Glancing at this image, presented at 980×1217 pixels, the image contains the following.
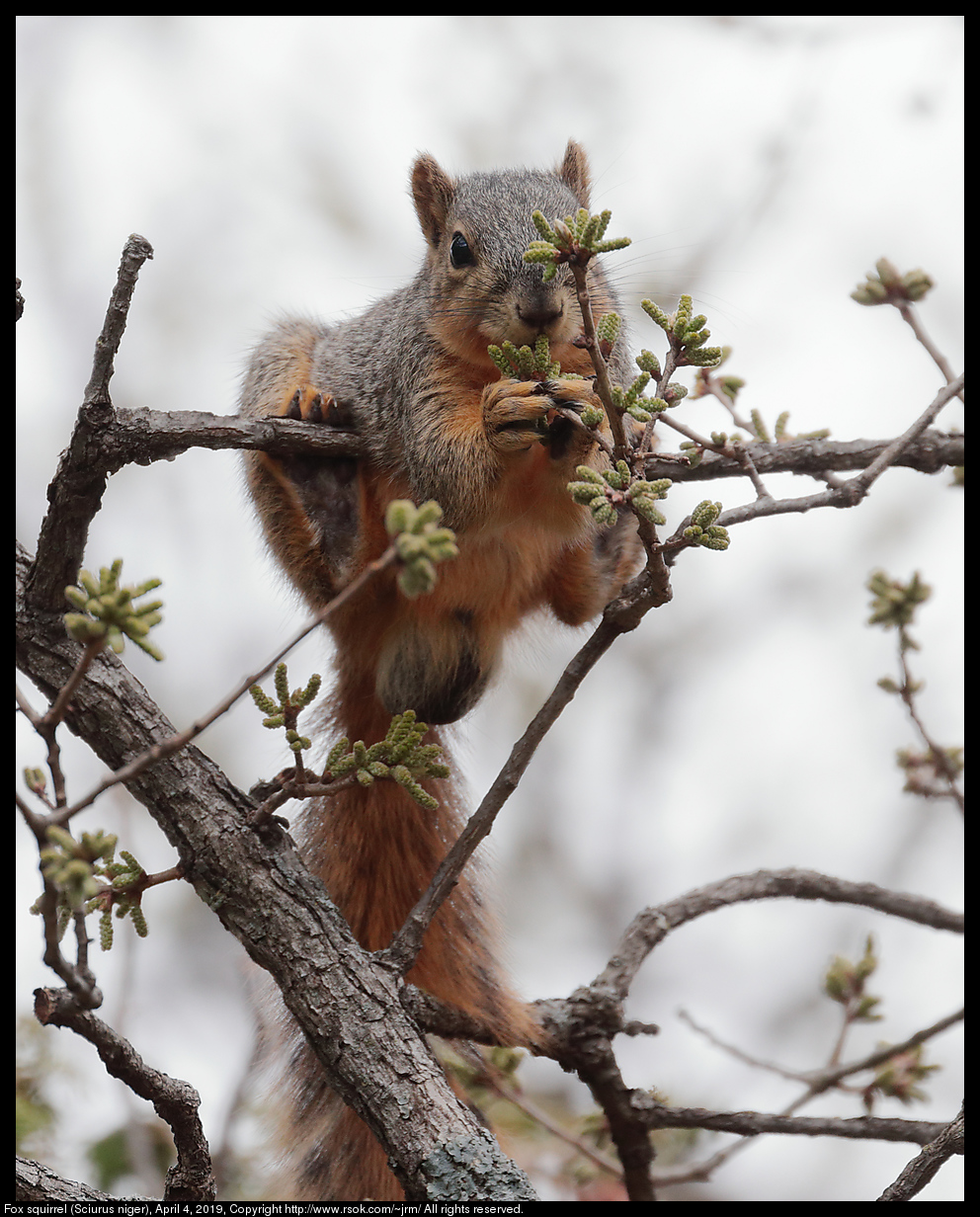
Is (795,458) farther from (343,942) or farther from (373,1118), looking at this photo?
(373,1118)

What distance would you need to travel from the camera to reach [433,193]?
9.07ft

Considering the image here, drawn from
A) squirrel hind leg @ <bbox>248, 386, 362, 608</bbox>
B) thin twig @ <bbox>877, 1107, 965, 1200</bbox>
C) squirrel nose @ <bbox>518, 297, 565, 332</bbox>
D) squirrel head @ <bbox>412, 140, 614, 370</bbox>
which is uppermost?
squirrel head @ <bbox>412, 140, 614, 370</bbox>

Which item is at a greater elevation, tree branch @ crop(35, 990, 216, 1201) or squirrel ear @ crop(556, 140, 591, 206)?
squirrel ear @ crop(556, 140, 591, 206)

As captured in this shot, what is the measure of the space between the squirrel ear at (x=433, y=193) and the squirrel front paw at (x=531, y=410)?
2.44 ft

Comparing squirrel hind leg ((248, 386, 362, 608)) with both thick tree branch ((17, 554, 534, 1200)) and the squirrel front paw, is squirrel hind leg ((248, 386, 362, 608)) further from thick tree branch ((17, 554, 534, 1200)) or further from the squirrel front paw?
thick tree branch ((17, 554, 534, 1200))

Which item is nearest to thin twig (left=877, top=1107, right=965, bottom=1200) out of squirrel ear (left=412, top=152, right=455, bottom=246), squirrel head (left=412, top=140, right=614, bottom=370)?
squirrel head (left=412, top=140, right=614, bottom=370)

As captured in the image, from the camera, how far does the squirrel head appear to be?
7.22 ft

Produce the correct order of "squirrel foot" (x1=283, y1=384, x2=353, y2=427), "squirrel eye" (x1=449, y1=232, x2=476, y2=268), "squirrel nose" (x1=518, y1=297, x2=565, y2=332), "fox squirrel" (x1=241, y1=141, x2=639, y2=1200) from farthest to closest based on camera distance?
1. "squirrel foot" (x1=283, y1=384, x2=353, y2=427)
2. "squirrel eye" (x1=449, y1=232, x2=476, y2=268)
3. "fox squirrel" (x1=241, y1=141, x2=639, y2=1200)
4. "squirrel nose" (x1=518, y1=297, x2=565, y2=332)

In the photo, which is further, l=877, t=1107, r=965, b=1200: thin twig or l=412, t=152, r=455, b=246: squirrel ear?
l=412, t=152, r=455, b=246: squirrel ear

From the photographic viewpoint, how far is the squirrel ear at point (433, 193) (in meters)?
2.76

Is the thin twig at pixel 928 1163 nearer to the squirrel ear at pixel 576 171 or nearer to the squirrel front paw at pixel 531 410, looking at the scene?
the squirrel front paw at pixel 531 410

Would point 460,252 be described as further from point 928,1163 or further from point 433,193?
point 928,1163

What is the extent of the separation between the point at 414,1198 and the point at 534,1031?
Result: 2.17 ft

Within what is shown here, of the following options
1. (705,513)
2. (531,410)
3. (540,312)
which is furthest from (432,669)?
(705,513)
